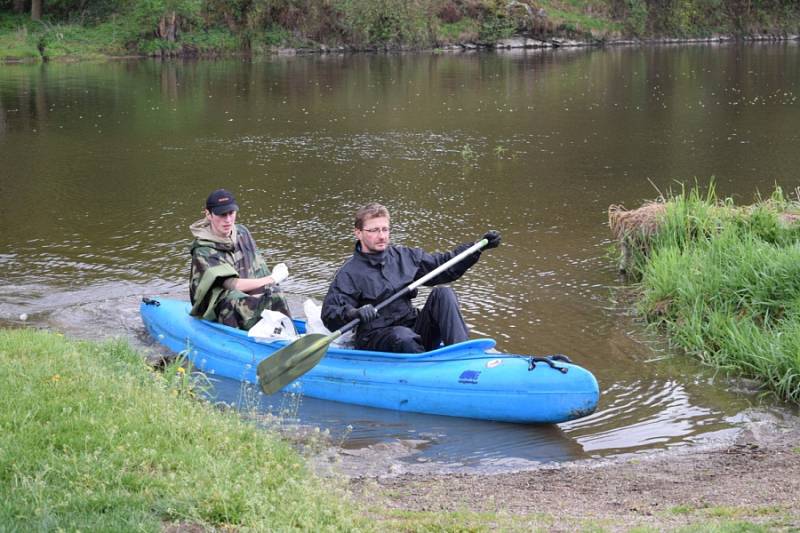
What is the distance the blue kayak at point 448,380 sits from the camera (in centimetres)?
690

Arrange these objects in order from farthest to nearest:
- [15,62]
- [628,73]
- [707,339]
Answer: [15,62], [628,73], [707,339]

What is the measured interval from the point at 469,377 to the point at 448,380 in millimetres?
162

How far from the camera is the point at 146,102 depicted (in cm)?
2531

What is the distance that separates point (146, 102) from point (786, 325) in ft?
66.7

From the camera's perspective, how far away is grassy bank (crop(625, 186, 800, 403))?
Result: 7859mm

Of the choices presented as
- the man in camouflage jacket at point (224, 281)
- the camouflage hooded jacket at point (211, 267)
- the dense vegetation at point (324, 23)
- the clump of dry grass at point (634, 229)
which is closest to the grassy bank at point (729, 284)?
the clump of dry grass at point (634, 229)

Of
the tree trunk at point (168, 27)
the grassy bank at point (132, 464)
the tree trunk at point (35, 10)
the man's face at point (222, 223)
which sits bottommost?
the grassy bank at point (132, 464)

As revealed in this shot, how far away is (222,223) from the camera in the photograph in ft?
27.5

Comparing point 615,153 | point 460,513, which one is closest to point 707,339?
point 460,513

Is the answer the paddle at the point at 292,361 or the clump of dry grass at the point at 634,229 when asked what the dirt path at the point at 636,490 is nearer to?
the paddle at the point at 292,361

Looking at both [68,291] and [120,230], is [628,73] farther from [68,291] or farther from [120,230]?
[68,291]

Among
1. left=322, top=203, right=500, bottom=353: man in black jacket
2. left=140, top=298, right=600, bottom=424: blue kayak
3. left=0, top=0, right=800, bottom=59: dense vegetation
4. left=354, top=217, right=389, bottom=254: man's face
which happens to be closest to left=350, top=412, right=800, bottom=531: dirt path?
left=140, top=298, right=600, bottom=424: blue kayak

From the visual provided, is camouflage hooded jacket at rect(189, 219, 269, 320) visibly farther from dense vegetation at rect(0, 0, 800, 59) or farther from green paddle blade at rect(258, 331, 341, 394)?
dense vegetation at rect(0, 0, 800, 59)

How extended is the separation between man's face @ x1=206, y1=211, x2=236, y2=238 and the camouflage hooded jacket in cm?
5
